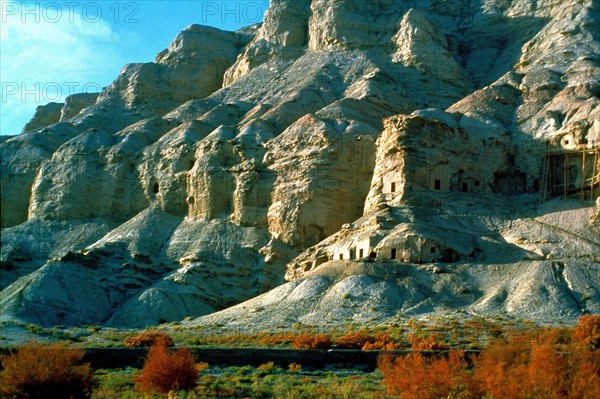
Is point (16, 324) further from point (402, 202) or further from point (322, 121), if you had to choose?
point (322, 121)

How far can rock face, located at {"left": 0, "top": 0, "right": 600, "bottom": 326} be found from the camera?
59.1 metres

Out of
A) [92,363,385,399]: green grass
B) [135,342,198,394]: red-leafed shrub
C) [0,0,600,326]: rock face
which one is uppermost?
[0,0,600,326]: rock face

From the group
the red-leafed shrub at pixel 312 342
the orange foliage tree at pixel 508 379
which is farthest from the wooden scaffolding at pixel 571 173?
the orange foliage tree at pixel 508 379

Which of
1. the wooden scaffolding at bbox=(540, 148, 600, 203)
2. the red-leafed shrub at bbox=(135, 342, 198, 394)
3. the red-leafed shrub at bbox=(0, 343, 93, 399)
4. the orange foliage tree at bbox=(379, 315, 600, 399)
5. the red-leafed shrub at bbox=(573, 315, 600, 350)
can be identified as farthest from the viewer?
the wooden scaffolding at bbox=(540, 148, 600, 203)

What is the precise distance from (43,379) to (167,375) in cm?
501

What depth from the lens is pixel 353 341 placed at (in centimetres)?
4472

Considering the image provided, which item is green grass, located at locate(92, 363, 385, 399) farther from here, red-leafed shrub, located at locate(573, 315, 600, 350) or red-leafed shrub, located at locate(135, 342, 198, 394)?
red-leafed shrub, located at locate(573, 315, 600, 350)

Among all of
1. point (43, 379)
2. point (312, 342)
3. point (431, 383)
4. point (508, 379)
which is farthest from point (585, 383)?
point (312, 342)

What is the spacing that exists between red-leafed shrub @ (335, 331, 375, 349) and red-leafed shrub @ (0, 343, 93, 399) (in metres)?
19.1

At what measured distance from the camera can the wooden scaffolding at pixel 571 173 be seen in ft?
214

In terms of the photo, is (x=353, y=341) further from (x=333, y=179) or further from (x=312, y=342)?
(x=333, y=179)

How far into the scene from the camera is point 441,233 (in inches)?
2426

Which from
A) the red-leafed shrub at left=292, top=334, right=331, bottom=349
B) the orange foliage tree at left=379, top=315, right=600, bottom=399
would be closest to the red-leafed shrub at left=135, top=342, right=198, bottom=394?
the orange foliage tree at left=379, top=315, right=600, bottom=399

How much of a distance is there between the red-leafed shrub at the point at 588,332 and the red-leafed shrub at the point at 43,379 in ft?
74.6
